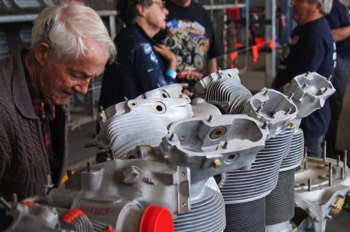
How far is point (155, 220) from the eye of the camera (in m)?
0.84

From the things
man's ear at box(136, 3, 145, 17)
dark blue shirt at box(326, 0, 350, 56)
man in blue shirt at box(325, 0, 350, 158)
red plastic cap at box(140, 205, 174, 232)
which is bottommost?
man in blue shirt at box(325, 0, 350, 158)

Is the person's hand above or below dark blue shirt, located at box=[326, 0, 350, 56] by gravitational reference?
above

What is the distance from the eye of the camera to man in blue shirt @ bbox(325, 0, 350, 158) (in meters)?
4.26

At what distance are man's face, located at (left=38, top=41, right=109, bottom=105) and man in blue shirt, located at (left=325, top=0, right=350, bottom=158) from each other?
114 inches

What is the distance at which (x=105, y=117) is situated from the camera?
1.32m

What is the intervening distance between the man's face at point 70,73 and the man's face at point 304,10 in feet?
6.04

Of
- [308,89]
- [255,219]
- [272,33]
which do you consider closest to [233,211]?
[255,219]

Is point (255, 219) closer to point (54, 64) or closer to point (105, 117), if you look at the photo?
point (105, 117)

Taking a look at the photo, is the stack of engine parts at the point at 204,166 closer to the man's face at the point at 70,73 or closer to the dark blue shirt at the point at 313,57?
the man's face at the point at 70,73

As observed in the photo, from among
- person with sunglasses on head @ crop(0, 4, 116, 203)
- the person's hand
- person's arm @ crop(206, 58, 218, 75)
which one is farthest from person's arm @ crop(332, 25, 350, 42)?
person with sunglasses on head @ crop(0, 4, 116, 203)

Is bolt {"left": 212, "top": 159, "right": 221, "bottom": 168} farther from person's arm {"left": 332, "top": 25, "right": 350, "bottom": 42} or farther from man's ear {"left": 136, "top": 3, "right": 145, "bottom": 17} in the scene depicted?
person's arm {"left": 332, "top": 25, "right": 350, "bottom": 42}

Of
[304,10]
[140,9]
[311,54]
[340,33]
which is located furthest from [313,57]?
[340,33]

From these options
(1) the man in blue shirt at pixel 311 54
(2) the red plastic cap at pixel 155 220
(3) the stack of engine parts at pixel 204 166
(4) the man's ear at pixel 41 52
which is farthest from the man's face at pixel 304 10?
(2) the red plastic cap at pixel 155 220

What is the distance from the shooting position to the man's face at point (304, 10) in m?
3.15
